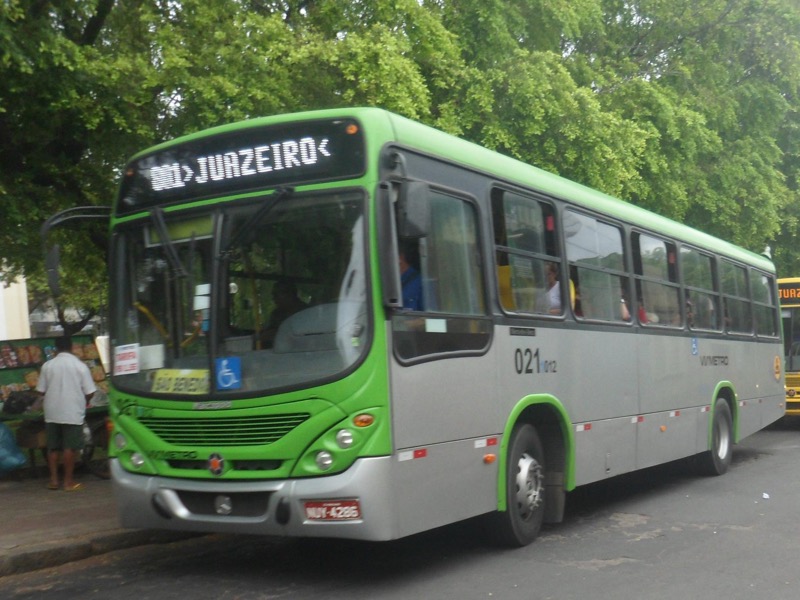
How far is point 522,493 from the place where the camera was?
7961 millimetres

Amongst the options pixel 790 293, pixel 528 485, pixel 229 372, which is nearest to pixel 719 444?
pixel 528 485

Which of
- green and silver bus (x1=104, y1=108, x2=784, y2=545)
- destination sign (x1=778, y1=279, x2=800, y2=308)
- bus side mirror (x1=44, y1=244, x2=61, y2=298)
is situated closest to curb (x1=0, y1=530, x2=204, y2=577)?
green and silver bus (x1=104, y1=108, x2=784, y2=545)

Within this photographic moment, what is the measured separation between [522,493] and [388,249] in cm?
271

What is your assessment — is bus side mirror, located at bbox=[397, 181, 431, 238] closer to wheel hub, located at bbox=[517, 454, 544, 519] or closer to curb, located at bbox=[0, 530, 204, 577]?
wheel hub, located at bbox=[517, 454, 544, 519]

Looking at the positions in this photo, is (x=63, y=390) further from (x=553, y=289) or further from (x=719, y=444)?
(x=719, y=444)

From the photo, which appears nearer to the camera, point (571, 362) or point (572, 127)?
A: point (571, 362)

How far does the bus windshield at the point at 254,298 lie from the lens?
637cm

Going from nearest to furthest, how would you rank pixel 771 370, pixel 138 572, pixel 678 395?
pixel 138 572
pixel 678 395
pixel 771 370

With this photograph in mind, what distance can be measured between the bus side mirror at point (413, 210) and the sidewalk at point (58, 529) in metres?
3.79

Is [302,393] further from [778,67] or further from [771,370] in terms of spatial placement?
[778,67]

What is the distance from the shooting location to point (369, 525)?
6180mm

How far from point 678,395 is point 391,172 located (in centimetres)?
634

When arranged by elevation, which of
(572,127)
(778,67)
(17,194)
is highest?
(778,67)

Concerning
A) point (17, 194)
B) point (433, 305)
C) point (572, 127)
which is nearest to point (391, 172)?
point (433, 305)
